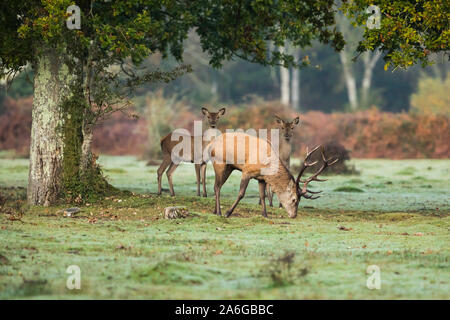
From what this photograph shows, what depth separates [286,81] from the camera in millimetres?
59750

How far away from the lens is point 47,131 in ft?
53.7

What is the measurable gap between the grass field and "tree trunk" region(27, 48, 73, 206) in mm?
771

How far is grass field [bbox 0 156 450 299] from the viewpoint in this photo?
8188 mm

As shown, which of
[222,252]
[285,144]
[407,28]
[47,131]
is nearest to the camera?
[222,252]

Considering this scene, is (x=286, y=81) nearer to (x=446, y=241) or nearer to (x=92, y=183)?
(x=92, y=183)

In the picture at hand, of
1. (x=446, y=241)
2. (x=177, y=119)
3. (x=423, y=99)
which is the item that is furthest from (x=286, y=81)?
(x=446, y=241)

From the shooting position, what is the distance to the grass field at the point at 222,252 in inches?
322

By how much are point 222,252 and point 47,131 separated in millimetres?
7043

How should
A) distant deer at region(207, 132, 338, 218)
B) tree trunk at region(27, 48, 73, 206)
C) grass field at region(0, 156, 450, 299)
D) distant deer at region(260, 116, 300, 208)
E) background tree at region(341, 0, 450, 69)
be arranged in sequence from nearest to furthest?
grass field at region(0, 156, 450, 299) → distant deer at region(207, 132, 338, 218) → background tree at region(341, 0, 450, 69) → tree trunk at region(27, 48, 73, 206) → distant deer at region(260, 116, 300, 208)

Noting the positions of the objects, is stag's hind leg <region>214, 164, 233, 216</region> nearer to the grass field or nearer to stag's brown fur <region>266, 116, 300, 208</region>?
the grass field

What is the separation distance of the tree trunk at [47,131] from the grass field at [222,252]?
0.77 m

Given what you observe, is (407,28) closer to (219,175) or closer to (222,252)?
(219,175)

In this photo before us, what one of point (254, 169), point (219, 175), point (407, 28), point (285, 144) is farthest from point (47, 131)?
point (407, 28)

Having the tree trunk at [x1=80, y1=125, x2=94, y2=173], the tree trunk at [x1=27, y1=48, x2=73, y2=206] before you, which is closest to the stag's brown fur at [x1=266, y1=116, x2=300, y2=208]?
the tree trunk at [x1=80, y1=125, x2=94, y2=173]
